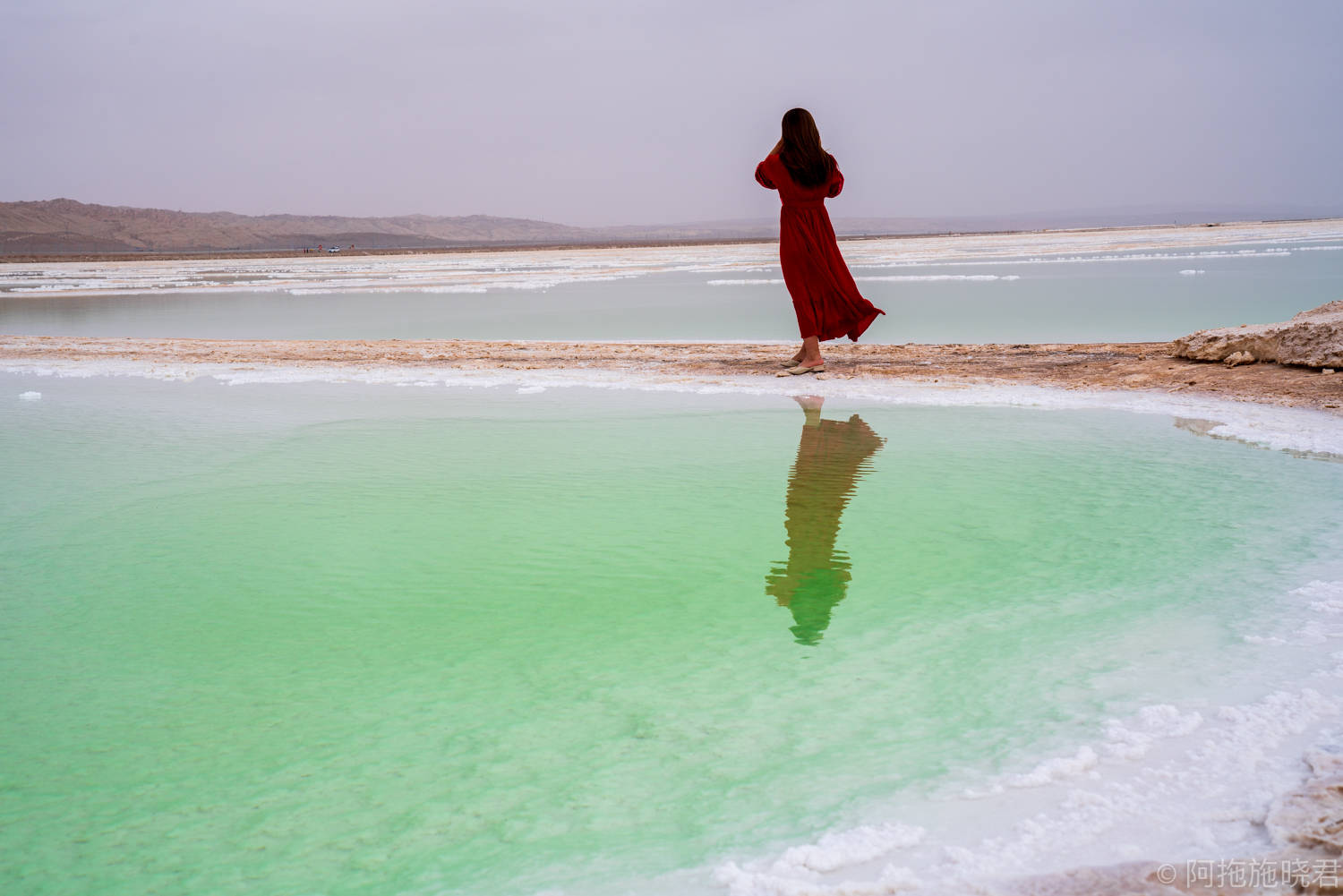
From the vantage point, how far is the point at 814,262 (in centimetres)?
857

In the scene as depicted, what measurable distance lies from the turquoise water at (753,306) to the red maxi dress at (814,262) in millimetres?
2491

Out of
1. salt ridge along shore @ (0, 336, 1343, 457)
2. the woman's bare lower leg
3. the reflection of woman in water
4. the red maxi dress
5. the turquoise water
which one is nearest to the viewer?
the reflection of woman in water

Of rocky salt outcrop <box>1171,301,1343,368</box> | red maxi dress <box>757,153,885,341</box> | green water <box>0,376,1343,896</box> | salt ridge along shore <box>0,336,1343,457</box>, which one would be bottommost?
green water <box>0,376,1343,896</box>

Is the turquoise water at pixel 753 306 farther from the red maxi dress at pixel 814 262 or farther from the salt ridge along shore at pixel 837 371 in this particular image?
the red maxi dress at pixel 814 262

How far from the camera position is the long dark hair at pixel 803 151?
8.12m

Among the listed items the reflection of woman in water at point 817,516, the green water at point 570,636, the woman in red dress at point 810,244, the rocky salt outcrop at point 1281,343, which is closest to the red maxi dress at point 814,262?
the woman in red dress at point 810,244

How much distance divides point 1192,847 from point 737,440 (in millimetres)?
4271

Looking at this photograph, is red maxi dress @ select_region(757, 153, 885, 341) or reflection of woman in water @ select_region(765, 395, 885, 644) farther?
red maxi dress @ select_region(757, 153, 885, 341)

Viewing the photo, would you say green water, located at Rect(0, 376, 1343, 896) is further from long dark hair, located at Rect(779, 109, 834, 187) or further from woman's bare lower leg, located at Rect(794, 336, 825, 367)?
long dark hair, located at Rect(779, 109, 834, 187)

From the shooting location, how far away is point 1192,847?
1994 mm

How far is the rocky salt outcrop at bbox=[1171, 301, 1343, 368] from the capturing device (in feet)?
23.5

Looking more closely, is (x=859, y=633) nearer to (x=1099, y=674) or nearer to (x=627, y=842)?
(x=1099, y=674)

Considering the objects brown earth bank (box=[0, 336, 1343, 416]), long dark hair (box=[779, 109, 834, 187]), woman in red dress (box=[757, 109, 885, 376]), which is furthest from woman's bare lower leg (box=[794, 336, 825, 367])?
long dark hair (box=[779, 109, 834, 187])

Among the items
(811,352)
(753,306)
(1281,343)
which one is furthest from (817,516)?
(753,306)
